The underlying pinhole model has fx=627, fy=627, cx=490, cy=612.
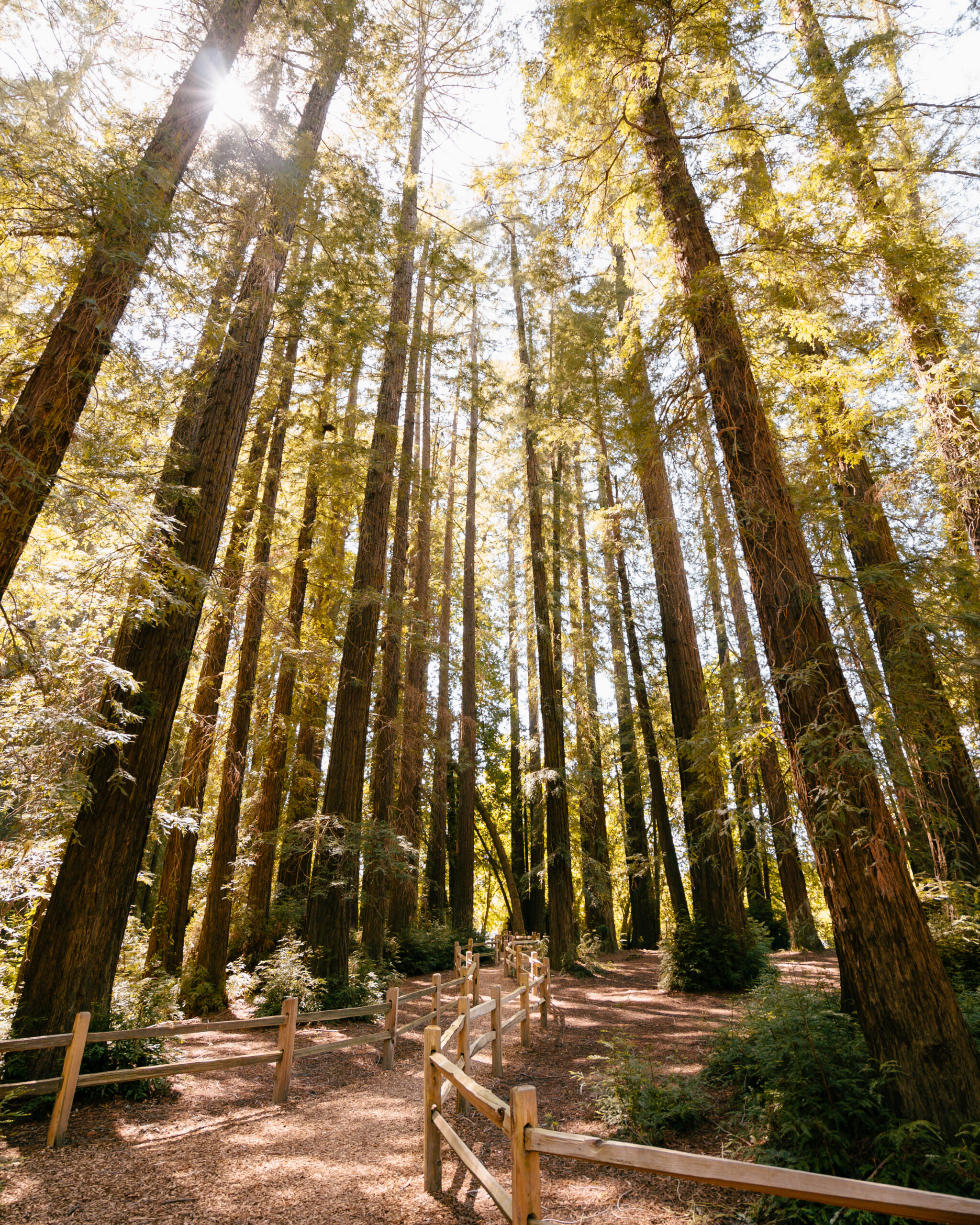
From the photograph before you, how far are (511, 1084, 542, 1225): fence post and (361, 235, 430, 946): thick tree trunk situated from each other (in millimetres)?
7413

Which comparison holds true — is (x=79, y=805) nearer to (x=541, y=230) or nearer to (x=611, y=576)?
(x=541, y=230)

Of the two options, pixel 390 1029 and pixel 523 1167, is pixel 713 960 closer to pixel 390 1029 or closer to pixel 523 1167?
pixel 390 1029

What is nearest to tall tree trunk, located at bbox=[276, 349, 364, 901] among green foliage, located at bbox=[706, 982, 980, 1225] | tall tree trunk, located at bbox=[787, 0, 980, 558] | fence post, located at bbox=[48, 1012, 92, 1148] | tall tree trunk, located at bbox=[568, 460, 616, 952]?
fence post, located at bbox=[48, 1012, 92, 1148]

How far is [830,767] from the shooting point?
4.48 meters

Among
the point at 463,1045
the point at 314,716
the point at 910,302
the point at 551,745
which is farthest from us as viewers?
the point at 551,745

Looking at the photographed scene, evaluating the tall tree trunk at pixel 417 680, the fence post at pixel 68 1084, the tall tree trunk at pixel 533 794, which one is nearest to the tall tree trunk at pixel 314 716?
the tall tree trunk at pixel 417 680

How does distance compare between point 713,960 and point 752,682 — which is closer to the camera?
point 752,682

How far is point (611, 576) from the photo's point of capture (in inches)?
680

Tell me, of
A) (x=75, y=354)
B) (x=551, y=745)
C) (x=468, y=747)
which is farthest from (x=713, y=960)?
(x=75, y=354)

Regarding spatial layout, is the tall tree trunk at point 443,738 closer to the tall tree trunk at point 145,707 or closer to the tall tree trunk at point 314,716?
the tall tree trunk at point 314,716

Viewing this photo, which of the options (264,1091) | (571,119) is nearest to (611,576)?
(571,119)

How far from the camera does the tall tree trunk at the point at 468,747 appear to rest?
693 inches

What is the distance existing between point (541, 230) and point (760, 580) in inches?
209

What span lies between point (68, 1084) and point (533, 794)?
10.9 meters
